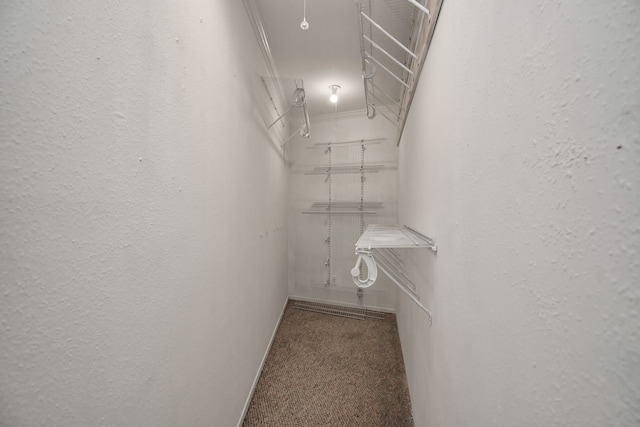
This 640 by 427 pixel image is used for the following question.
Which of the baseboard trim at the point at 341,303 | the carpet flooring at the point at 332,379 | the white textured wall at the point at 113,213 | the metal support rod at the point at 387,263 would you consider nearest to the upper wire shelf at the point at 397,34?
the white textured wall at the point at 113,213

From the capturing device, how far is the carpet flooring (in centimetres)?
140

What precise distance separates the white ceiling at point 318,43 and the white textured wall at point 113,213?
1.87 feet

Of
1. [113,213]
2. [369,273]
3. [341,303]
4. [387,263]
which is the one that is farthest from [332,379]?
[113,213]

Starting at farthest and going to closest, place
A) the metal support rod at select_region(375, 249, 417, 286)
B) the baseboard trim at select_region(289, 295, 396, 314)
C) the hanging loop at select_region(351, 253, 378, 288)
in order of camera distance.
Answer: the baseboard trim at select_region(289, 295, 396, 314), the metal support rod at select_region(375, 249, 417, 286), the hanging loop at select_region(351, 253, 378, 288)

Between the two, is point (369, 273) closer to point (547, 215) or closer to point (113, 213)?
point (547, 215)

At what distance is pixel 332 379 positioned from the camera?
1.68m

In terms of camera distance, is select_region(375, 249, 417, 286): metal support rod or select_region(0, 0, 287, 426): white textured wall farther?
select_region(375, 249, 417, 286): metal support rod

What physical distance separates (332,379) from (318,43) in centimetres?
258

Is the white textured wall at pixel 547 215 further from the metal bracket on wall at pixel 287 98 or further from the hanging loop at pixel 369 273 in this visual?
the metal bracket on wall at pixel 287 98

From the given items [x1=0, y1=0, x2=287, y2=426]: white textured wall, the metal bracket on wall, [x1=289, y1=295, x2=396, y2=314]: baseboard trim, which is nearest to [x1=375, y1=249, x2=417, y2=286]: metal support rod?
[x1=0, y1=0, x2=287, y2=426]: white textured wall

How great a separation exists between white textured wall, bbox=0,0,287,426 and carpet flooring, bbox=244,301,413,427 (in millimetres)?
510

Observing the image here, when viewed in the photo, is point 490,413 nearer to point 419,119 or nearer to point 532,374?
point 532,374

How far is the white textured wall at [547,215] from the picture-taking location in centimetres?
21

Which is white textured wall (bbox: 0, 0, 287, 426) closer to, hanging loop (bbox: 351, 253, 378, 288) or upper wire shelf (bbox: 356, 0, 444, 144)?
hanging loop (bbox: 351, 253, 378, 288)
